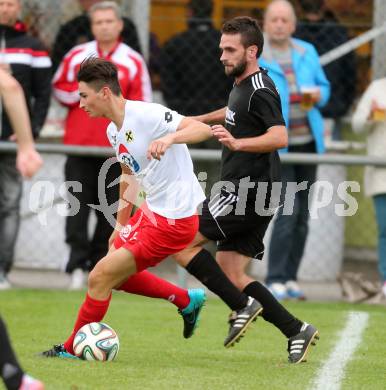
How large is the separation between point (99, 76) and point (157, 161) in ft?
1.84

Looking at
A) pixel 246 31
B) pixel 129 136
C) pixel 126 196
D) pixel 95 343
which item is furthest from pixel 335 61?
pixel 95 343

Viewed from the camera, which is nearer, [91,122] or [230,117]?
[230,117]

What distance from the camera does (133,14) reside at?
34.8ft

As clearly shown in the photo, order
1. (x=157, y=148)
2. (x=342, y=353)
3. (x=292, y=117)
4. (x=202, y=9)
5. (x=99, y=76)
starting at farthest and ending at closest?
(x=202, y=9), (x=292, y=117), (x=342, y=353), (x=99, y=76), (x=157, y=148)

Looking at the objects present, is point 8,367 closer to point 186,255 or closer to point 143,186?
point 143,186

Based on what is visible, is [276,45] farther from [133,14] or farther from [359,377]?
[359,377]

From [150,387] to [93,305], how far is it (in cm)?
89

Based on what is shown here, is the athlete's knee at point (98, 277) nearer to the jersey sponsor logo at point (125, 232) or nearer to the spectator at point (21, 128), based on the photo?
the jersey sponsor logo at point (125, 232)

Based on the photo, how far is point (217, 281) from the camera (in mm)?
6738

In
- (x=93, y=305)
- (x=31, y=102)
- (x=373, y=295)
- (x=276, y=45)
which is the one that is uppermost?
(x=276, y=45)

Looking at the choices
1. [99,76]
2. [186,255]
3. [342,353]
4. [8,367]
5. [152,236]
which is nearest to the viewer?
[8,367]

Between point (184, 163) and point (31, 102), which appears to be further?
point (31, 102)

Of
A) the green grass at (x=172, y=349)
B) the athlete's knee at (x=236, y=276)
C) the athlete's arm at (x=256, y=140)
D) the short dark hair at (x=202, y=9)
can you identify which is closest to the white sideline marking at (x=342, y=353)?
the green grass at (x=172, y=349)

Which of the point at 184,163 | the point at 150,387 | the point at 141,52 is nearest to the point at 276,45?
the point at 141,52
